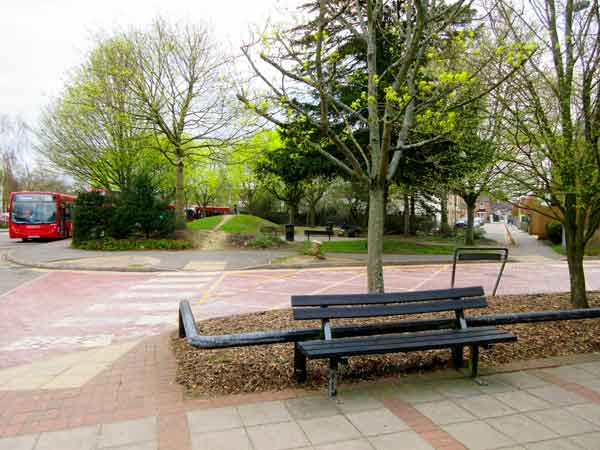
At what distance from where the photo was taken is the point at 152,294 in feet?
32.7

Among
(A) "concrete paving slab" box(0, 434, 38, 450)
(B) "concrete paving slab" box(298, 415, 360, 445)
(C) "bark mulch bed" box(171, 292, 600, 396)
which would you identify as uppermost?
(C) "bark mulch bed" box(171, 292, 600, 396)

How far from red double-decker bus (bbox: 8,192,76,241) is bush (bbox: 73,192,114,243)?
7.23 metres

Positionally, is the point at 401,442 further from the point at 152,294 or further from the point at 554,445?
the point at 152,294

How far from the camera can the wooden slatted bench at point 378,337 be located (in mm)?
3805

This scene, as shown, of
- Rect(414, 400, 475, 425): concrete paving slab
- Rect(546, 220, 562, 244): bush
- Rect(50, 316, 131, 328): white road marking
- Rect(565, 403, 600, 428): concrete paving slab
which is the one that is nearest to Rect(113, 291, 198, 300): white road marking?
Rect(50, 316, 131, 328): white road marking

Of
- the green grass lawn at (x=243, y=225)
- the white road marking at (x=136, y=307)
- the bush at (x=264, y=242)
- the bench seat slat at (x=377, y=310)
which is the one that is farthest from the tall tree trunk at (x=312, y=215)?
the bench seat slat at (x=377, y=310)

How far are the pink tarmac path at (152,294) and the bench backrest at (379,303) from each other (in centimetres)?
360

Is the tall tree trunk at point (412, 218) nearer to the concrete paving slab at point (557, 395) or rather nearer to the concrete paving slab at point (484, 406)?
the concrete paving slab at point (557, 395)

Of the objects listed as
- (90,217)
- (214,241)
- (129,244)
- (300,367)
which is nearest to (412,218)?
(214,241)

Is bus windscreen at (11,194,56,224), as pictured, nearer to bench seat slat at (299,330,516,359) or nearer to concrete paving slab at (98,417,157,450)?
concrete paving slab at (98,417,157,450)

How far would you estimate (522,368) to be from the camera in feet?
14.9

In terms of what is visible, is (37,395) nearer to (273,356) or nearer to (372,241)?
(273,356)

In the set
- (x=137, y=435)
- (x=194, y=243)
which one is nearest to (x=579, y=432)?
(x=137, y=435)

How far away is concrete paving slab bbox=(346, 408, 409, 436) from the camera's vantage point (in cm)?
324
